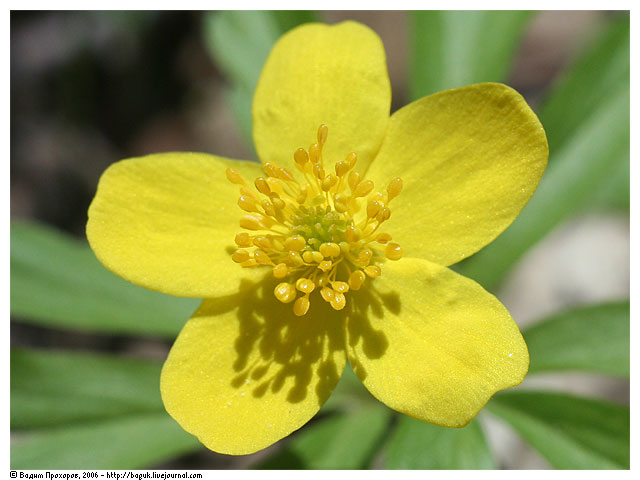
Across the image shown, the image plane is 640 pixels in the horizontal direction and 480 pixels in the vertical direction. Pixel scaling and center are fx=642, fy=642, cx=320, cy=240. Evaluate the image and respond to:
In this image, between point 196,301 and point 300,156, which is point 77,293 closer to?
point 196,301

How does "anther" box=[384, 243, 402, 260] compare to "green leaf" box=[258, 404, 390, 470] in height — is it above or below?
above

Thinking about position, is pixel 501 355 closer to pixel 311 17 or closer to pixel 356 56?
pixel 356 56

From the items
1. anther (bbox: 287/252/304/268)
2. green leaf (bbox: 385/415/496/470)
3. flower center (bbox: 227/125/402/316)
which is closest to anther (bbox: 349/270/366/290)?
flower center (bbox: 227/125/402/316)

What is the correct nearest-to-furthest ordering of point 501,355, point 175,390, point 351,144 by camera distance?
point 501,355, point 175,390, point 351,144

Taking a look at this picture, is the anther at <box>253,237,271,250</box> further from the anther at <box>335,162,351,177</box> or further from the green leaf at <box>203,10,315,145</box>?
the green leaf at <box>203,10,315,145</box>

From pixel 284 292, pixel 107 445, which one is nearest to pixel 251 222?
pixel 284 292

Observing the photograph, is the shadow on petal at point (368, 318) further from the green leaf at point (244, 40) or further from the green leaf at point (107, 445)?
the green leaf at point (244, 40)
